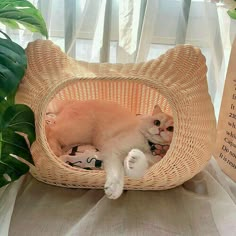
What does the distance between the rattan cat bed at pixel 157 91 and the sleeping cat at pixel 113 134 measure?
0.15ft

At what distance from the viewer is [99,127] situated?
3.19 ft

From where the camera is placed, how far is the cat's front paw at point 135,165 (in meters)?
0.78

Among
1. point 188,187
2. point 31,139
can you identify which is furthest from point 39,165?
point 188,187

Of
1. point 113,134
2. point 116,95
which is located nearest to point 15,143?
point 113,134

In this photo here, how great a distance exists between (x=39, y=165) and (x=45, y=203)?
3.4 inches

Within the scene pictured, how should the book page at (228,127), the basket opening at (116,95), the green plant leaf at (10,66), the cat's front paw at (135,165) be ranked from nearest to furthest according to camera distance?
1. the green plant leaf at (10,66)
2. the cat's front paw at (135,165)
3. the book page at (228,127)
4. the basket opening at (116,95)

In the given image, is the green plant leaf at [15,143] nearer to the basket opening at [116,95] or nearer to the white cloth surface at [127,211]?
the white cloth surface at [127,211]

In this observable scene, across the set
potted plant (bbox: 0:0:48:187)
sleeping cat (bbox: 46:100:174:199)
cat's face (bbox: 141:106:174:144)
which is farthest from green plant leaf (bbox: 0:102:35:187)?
cat's face (bbox: 141:106:174:144)

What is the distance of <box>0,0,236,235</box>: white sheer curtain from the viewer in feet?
3.44

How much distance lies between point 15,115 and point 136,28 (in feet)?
1.61

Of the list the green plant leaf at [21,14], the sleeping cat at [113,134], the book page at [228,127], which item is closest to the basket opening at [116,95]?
the sleeping cat at [113,134]

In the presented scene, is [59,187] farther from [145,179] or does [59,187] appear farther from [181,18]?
[181,18]

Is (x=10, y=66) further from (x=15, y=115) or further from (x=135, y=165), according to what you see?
(x=135, y=165)

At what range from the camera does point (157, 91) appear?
84 centimetres
